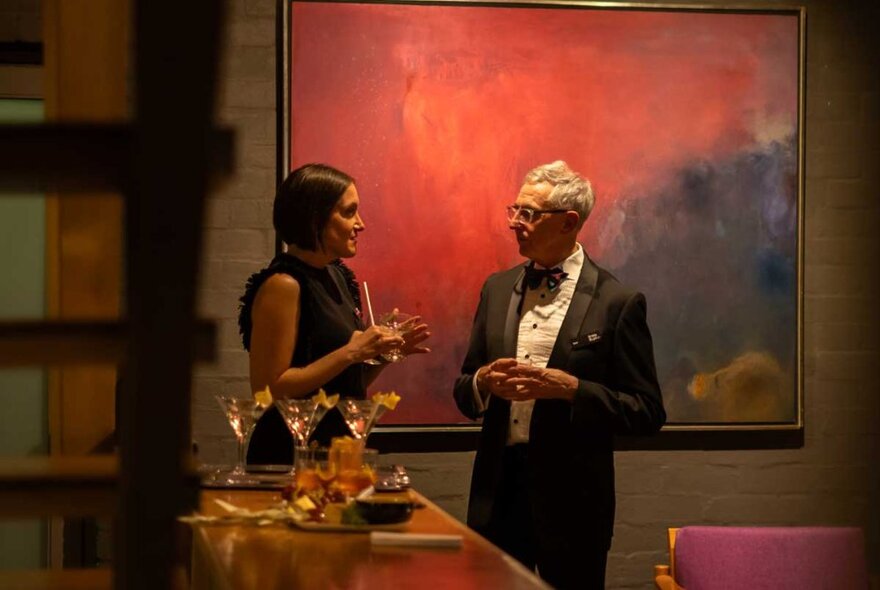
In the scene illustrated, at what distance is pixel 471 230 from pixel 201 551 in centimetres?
237

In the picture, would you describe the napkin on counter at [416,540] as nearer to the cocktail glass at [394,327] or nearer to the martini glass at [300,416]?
the martini glass at [300,416]

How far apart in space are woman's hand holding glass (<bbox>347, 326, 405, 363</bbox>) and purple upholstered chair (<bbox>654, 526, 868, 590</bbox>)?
1094 millimetres

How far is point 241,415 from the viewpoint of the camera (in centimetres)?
319

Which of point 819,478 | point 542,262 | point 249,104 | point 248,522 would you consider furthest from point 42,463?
point 819,478

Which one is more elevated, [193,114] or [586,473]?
[193,114]

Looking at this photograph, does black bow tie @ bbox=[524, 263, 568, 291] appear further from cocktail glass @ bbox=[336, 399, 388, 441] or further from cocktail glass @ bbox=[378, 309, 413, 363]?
cocktail glass @ bbox=[336, 399, 388, 441]

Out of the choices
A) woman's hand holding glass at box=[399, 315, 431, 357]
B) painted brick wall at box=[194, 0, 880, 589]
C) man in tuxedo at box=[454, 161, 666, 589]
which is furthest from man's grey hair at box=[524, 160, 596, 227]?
painted brick wall at box=[194, 0, 880, 589]

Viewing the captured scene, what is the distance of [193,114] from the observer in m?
0.43

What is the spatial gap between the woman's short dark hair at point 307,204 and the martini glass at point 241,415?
2.12 ft

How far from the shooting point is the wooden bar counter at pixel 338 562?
2002 millimetres

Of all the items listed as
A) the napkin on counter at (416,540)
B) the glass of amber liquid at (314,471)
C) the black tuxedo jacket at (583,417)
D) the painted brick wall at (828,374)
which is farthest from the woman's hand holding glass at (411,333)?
the painted brick wall at (828,374)

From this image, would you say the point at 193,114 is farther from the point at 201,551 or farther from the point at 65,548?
the point at 65,548

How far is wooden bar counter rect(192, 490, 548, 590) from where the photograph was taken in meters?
2.00

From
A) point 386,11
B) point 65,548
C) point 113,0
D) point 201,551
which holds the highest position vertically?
point 386,11
